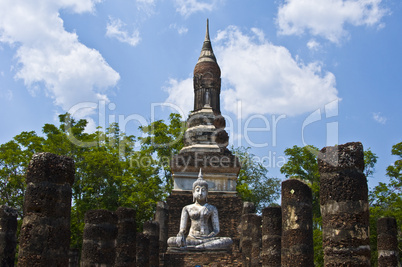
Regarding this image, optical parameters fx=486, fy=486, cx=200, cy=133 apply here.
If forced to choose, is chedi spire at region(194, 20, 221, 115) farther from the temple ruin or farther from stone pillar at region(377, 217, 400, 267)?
stone pillar at region(377, 217, 400, 267)

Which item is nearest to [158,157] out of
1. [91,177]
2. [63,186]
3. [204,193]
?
[91,177]

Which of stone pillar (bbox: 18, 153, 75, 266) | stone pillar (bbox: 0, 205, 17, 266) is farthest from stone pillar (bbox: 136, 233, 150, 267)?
stone pillar (bbox: 18, 153, 75, 266)

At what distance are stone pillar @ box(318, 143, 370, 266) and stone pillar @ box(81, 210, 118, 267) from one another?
501 cm

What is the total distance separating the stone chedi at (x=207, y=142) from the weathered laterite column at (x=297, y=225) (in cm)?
1081

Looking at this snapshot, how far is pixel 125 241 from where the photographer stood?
39.9ft

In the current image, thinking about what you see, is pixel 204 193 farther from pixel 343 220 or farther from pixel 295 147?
pixel 295 147

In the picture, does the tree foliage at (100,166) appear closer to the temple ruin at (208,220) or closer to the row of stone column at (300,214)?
the temple ruin at (208,220)

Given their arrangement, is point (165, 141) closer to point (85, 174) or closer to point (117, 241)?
point (85, 174)

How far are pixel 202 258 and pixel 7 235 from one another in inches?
239

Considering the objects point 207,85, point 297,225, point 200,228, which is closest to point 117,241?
point 297,225

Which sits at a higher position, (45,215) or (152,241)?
(45,215)

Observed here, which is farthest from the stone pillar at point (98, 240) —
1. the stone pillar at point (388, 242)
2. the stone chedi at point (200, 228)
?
the stone pillar at point (388, 242)

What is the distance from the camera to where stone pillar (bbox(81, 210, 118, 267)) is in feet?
33.9

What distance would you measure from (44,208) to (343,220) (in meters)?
4.55
